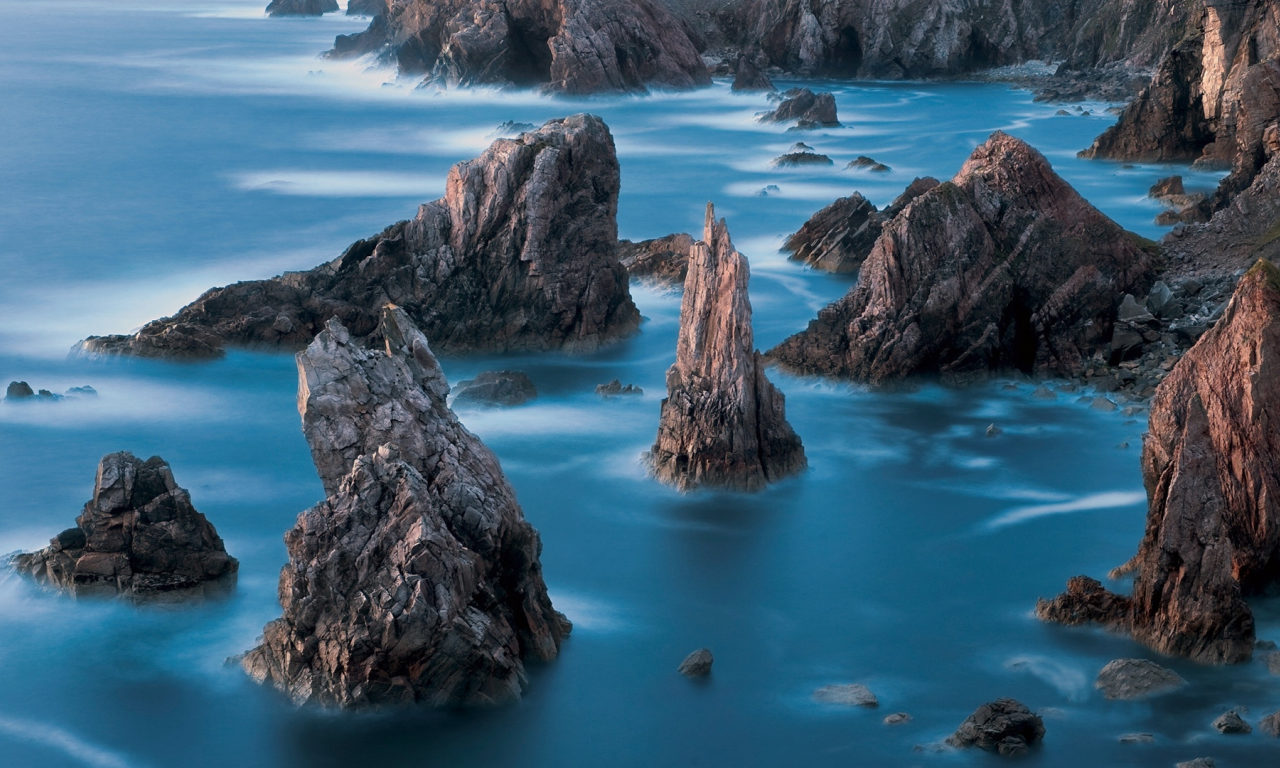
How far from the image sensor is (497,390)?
2628 centimetres

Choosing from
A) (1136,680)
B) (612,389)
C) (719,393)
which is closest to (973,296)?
(612,389)

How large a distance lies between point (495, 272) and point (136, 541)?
12.0 meters

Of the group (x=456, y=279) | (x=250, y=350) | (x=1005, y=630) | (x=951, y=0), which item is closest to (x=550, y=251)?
(x=456, y=279)

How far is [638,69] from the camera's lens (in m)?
73.3

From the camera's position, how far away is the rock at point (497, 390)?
85.8ft

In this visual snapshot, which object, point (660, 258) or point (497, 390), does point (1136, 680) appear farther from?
point (660, 258)

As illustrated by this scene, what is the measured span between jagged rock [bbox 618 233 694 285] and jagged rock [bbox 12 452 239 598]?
632 inches

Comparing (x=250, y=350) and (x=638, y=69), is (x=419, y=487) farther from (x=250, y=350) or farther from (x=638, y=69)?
(x=638, y=69)

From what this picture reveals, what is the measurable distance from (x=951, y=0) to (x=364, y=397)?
223 ft

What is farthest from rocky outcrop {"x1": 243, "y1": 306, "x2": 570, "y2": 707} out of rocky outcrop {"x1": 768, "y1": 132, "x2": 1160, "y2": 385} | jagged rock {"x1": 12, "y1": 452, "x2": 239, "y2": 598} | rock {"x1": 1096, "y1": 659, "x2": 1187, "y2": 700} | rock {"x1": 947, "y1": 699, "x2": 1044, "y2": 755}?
rocky outcrop {"x1": 768, "y1": 132, "x2": 1160, "y2": 385}

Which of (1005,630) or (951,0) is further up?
(951,0)

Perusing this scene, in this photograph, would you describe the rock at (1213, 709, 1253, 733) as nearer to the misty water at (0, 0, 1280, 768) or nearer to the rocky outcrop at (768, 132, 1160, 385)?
the misty water at (0, 0, 1280, 768)

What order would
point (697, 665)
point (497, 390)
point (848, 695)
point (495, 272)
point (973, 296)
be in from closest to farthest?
point (848, 695) < point (697, 665) < point (973, 296) < point (497, 390) < point (495, 272)

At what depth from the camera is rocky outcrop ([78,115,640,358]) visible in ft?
93.2
